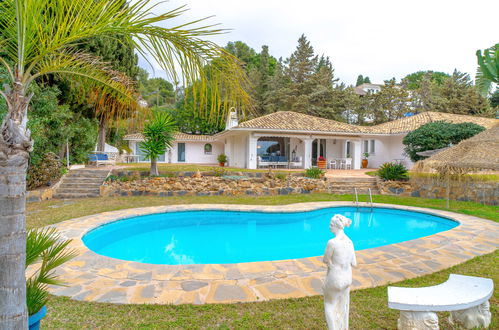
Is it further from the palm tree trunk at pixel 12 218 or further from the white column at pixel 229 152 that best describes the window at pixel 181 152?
the palm tree trunk at pixel 12 218

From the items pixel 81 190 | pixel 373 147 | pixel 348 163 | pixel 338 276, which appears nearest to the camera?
pixel 338 276

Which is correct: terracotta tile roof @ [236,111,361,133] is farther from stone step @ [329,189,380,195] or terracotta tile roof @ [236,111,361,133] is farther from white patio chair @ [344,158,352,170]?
stone step @ [329,189,380,195]

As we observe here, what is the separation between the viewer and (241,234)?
8766mm

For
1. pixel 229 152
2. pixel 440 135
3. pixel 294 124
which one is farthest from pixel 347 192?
pixel 229 152

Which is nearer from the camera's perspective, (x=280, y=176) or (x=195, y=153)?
(x=280, y=176)

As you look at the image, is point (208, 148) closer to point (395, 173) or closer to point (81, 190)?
point (81, 190)

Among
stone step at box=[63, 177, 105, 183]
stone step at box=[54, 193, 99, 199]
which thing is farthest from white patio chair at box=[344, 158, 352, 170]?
stone step at box=[54, 193, 99, 199]

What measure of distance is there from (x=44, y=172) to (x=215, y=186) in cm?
740

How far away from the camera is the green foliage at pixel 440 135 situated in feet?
49.5

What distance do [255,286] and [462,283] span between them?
2551 millimetres

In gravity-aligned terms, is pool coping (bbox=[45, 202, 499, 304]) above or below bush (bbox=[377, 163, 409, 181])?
below

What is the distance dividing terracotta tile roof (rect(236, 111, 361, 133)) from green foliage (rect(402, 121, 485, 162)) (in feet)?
14.6

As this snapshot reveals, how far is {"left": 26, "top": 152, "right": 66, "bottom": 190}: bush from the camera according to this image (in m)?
11.6

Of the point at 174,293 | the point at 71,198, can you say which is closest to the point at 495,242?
the point at 174,293
